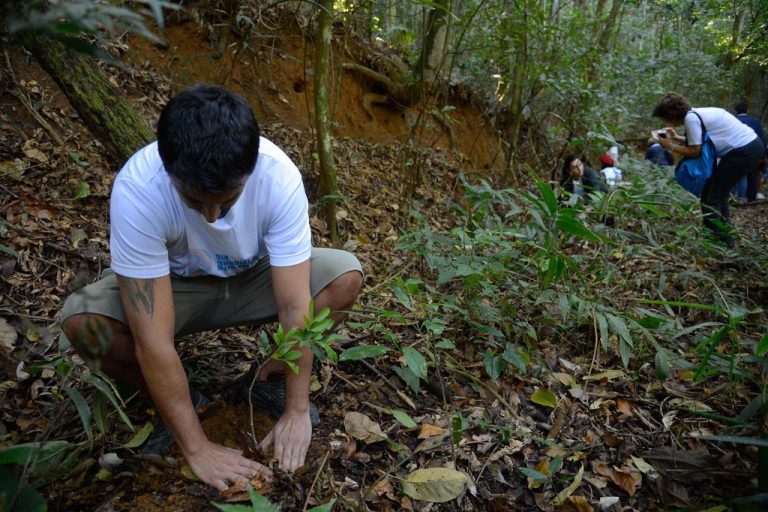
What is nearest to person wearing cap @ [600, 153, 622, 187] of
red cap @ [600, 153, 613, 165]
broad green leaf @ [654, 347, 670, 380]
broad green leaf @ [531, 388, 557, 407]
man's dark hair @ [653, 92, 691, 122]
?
red cap @ [600, 153, 613, 165]

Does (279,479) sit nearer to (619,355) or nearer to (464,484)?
(464,484)

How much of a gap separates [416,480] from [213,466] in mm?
670

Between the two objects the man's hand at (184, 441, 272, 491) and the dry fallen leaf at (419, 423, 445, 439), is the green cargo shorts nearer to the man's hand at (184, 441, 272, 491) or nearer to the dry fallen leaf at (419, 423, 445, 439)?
the man's hand at (184, 441, 272, 491)

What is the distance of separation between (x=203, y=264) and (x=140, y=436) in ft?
2.16

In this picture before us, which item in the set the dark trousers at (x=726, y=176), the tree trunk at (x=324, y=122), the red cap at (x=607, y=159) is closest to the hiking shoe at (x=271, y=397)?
the tree trunk at (x=324, y=122)

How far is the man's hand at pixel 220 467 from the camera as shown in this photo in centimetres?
173

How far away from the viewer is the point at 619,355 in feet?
8.54

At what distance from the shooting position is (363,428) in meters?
2.05

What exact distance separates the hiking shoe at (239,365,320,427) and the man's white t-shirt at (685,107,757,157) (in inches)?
155

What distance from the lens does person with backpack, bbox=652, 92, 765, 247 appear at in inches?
171

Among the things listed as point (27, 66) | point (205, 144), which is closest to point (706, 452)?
point (205, 144)

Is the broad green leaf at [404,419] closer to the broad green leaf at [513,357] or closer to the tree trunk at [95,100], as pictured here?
the broad green leaf at [513,357]

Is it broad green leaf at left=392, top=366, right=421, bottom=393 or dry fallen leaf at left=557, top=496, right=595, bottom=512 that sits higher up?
broad green leaf at left=392, top=366, right=421, bottom=393

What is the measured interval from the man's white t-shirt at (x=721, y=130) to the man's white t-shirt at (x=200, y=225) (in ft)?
12.5
